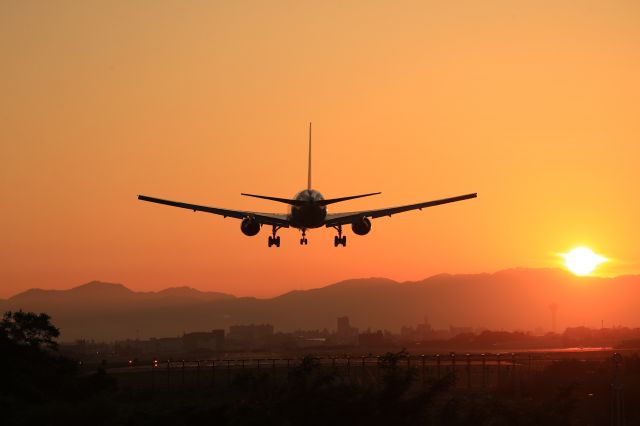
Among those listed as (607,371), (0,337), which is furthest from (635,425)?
(0,337)

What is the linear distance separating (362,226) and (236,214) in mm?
13699

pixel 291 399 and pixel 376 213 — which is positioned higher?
pixel 376 213

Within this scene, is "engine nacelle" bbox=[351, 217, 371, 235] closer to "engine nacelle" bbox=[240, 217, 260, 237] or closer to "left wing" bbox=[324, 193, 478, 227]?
"left wing" bbox=[324, 193, 478, 227]

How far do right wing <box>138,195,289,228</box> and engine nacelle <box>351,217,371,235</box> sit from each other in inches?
272

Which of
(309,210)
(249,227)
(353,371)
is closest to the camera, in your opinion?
(309,210)

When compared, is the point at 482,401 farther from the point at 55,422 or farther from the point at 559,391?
the point at 55,422

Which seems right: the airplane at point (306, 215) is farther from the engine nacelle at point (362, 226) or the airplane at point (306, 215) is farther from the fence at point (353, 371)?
the fence at point (353, 371)

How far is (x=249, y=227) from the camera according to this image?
10119 centimetres

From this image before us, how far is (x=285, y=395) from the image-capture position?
91.0 metres

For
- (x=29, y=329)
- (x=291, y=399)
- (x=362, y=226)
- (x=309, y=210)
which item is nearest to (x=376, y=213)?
(x=362, y=226)

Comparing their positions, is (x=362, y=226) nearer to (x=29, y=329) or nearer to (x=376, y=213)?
(x=376, y=213)

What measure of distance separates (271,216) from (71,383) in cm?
2823

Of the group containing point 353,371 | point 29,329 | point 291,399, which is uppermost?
point 29,329

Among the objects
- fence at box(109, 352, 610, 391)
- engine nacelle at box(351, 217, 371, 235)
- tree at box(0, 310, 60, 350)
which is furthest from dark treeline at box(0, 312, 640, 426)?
engine nacelle at box(351, 217, 371, 235)
